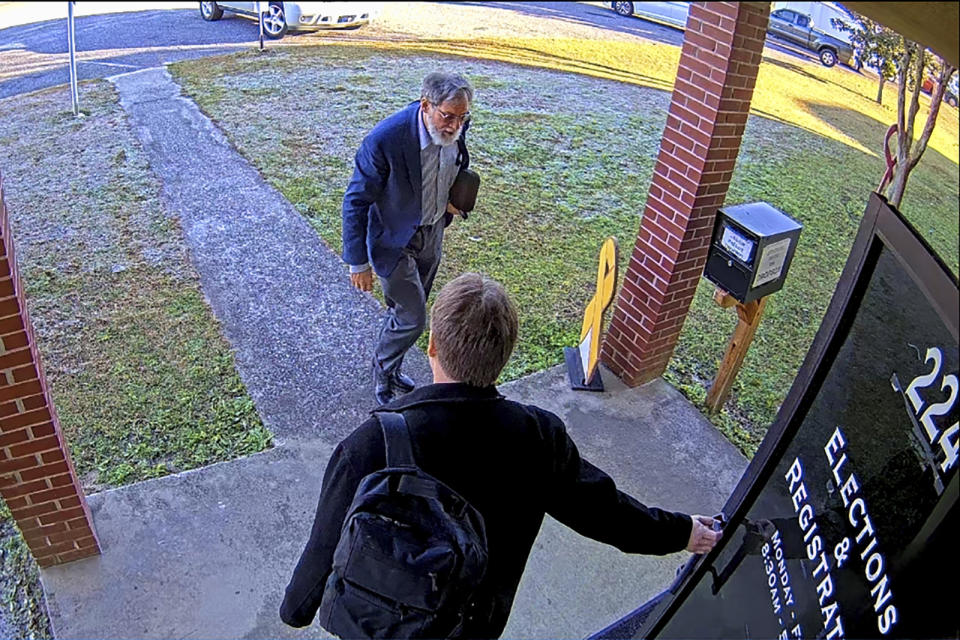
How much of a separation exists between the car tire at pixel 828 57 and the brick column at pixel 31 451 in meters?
5.12

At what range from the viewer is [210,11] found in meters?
11.1

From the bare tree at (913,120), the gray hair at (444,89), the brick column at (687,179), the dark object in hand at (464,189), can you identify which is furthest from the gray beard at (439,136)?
the bare tree at (913,120)

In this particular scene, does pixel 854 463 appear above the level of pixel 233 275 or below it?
above

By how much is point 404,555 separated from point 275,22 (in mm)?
11384

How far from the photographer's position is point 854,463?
5.77 ft

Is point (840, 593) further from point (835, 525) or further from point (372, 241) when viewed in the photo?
point (372, 241)

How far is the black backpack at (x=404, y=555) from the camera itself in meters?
1.61

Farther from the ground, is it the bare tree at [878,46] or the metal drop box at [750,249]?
the bare tree at [878,46]

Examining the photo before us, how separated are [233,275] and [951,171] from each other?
4.91 metres

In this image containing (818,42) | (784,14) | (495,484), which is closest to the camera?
(495,484)

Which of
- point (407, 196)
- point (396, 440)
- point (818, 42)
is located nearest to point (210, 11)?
point (818, 42)

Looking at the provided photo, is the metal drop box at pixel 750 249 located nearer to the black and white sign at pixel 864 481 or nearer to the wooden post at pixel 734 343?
the wooden post at pixel 734 343

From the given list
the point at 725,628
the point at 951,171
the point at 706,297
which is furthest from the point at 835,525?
the point at 706,297

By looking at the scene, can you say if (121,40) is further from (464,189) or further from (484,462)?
(484,462)
